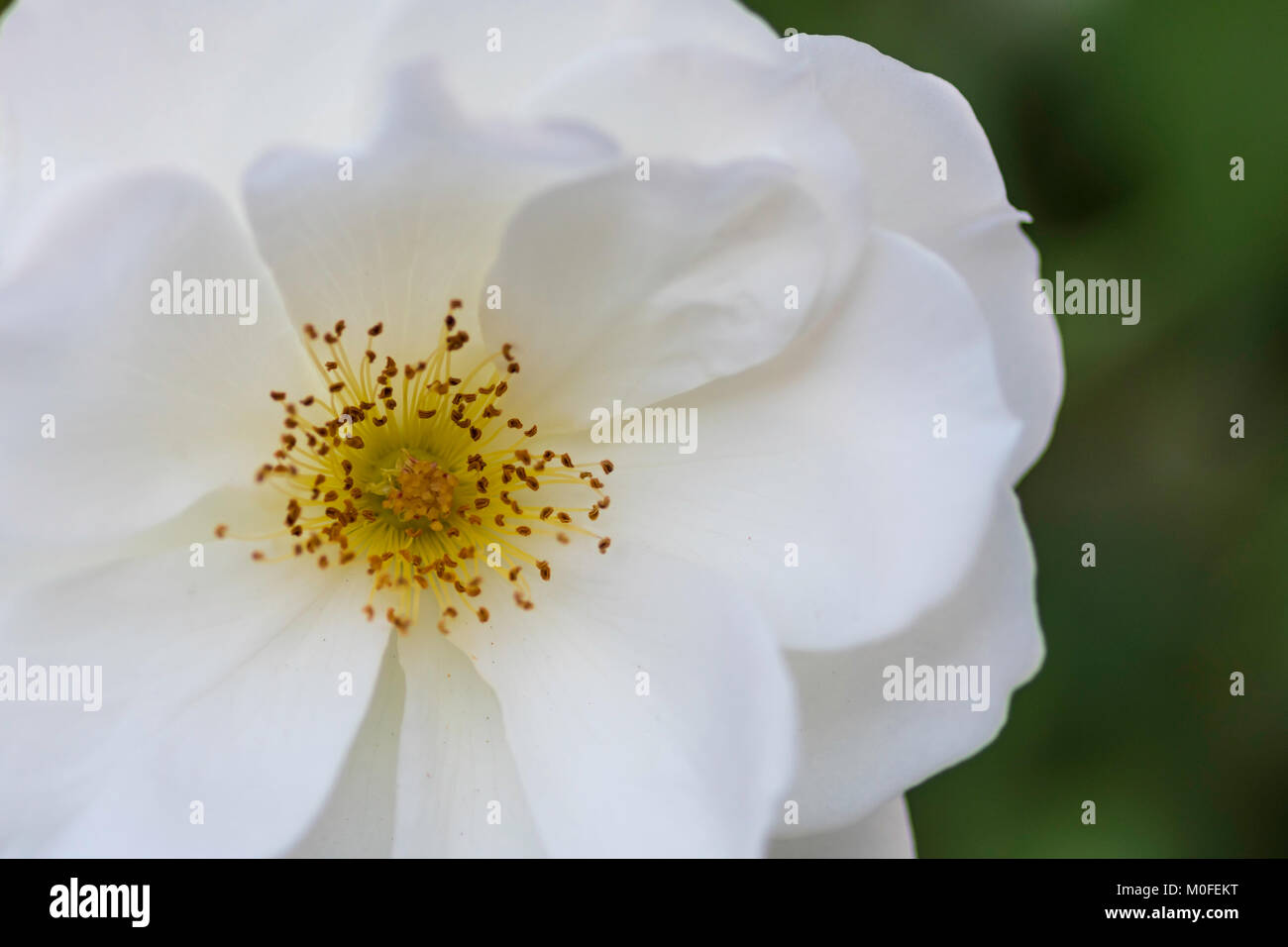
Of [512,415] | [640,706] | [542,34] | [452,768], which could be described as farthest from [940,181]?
[452,768]

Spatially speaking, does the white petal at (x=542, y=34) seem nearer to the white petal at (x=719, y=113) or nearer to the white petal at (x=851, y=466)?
the white petal at (x=719, y=113)

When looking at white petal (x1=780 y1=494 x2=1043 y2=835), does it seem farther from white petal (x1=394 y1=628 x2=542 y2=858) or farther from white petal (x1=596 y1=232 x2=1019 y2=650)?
white petal (x1=394 y1=628 x2=542 y2=858)

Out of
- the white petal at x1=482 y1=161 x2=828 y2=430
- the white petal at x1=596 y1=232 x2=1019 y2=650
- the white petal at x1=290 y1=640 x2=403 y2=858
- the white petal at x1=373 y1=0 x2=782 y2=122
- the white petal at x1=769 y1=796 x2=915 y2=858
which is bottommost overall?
the white petal at x1=769 y1=796 x2=915 y2=858

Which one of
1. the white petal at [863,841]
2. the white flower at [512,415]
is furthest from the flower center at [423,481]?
the white petal at [863,841]

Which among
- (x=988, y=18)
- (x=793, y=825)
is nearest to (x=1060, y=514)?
(x=988, y=18)

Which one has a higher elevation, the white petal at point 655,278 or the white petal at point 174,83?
the white petal at point 174,83

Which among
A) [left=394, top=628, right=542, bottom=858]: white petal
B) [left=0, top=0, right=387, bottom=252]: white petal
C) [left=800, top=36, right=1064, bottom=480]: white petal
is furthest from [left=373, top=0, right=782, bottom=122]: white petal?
[left=394, top=628, right=542, bottom=858]: white petal

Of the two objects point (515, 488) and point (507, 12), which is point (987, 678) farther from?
point (507, 12)

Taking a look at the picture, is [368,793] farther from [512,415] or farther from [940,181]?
[940,181]
